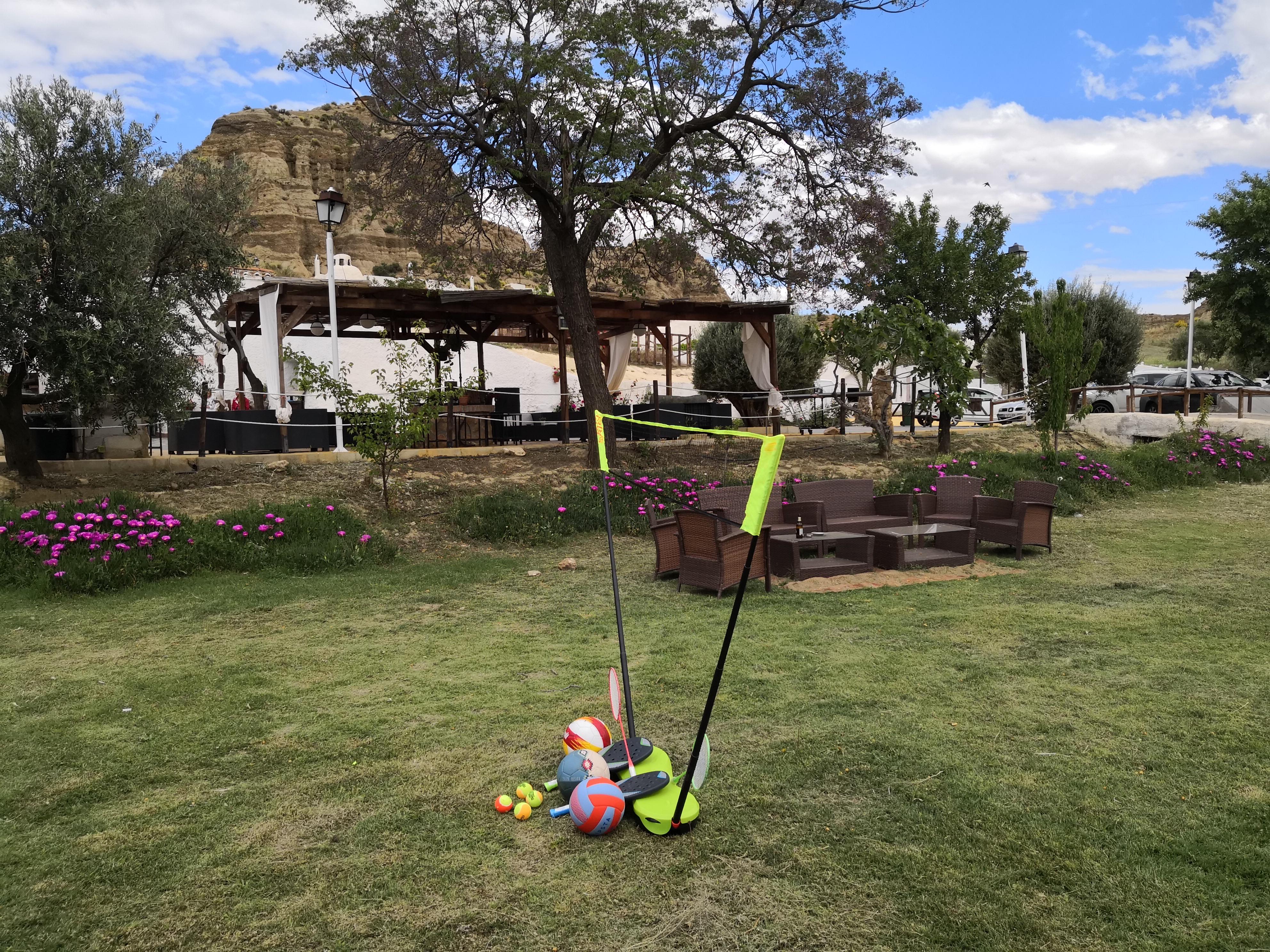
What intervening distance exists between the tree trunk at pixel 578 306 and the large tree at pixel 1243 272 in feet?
72.5

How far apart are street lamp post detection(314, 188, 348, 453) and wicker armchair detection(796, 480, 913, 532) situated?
5638 millimetres

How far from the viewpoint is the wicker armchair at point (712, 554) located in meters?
7.05

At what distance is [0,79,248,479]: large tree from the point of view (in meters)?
8.73

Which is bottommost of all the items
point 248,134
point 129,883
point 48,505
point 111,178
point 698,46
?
point 129,883

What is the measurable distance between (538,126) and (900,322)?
647 cm

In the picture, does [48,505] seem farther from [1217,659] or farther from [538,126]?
[1217,659]

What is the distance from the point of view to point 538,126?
12.3 metres

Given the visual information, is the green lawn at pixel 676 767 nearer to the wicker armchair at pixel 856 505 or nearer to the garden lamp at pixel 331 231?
the wicker armchair at pixel 856 505

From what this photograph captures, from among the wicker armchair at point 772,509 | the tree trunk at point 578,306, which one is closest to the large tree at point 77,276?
the tree trunk at point 578,306

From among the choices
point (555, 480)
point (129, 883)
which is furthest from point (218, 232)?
point (129, 883)

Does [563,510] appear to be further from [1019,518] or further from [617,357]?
[617,357]

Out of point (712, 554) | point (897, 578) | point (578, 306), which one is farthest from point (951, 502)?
point (578, 306)

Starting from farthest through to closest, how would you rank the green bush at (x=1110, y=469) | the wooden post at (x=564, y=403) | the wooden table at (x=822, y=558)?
the wooden post at (x=564, y=403)
the green bush at (x=1110, y=469)
the wooden table at (x=822, y=558)

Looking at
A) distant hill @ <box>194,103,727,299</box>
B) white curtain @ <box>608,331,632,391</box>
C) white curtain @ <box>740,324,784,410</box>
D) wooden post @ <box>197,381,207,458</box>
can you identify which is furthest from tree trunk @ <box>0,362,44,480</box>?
distant hill @ <box>194,103,727,299</box>
